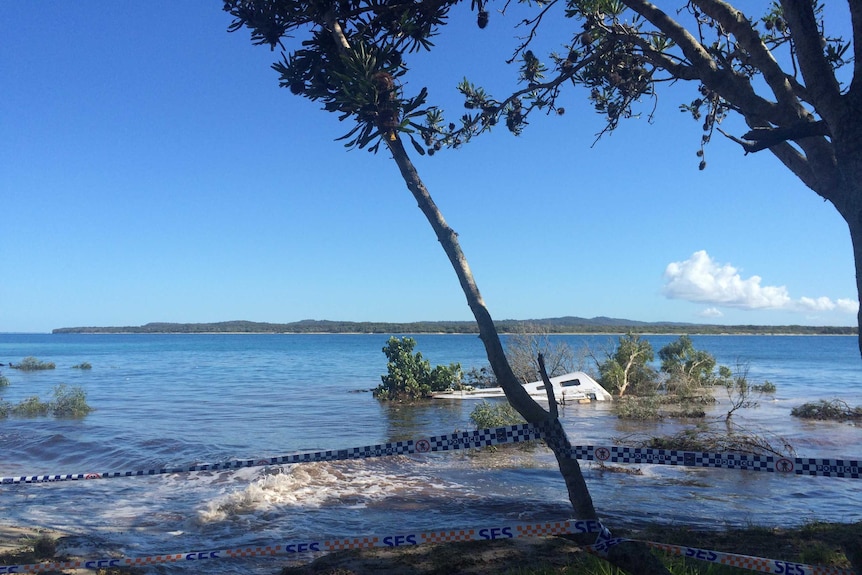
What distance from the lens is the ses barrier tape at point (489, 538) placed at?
460cm

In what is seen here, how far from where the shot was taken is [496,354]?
16.1 feet

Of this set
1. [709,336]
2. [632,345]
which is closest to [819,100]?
[632,345]

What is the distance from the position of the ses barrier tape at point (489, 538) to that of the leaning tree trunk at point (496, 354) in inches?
7.1

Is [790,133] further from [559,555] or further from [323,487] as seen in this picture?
[323,487]

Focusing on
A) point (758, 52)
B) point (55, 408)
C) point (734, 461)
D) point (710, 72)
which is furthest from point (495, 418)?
point (55, 408)

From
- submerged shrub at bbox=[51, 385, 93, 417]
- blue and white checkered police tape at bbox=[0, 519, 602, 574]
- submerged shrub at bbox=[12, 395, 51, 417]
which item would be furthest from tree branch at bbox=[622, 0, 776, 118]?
submerged shrub at bbox=[12, 395, 51, 417]

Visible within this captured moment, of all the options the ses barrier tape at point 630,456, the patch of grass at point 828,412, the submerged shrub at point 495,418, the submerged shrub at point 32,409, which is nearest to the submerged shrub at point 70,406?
the submerged shrub at point 32,409

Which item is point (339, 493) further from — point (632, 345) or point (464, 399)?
point (632, 345)

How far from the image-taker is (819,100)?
14.6 ft

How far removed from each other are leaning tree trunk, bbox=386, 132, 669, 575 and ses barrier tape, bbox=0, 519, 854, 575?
0.59 feet

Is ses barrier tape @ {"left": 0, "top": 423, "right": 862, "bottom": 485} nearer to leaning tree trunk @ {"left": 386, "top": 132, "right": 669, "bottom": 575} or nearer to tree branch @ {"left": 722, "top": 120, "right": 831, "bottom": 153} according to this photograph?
leaning tree trunk @ {"left": 386, "top": 132, "right": 669, "bottom": 575}

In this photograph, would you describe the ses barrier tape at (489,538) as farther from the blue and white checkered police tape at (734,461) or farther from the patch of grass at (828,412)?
the patch of grass at (828,412)

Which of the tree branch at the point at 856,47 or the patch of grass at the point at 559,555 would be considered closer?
the tree branch at the point at 856,47

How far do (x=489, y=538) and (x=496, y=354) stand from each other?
176cm
